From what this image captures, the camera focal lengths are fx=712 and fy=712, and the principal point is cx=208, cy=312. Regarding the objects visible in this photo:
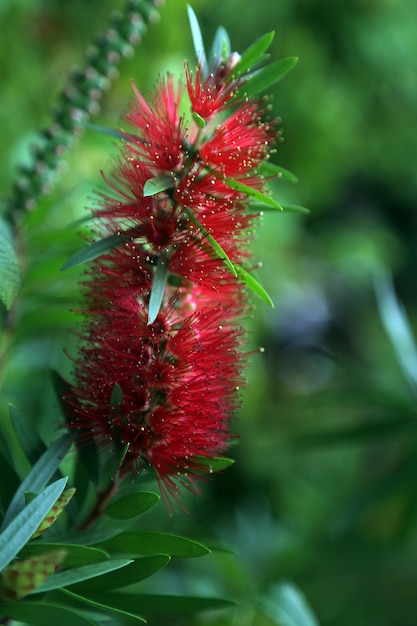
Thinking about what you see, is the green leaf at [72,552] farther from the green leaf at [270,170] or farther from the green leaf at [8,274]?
the green leaf at [270,170]

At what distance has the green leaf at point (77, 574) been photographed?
361mm

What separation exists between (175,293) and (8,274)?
10 centimetres

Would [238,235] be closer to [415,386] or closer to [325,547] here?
[415,386]

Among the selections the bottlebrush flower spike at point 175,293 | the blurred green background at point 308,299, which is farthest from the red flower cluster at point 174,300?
the blurred green background at point 308,299

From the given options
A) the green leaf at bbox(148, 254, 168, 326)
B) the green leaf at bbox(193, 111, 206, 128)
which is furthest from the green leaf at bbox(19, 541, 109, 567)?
the green leaf at bbox(193, 111, 206, 128)

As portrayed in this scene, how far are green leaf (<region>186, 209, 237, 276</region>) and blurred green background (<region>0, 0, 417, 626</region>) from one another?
0.20 m

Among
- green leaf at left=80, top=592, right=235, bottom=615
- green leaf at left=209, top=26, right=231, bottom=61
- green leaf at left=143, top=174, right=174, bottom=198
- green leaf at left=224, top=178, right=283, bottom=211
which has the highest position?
green leaf at left=209, top=26, right=231, bottom=61

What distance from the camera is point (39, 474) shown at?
0.40m

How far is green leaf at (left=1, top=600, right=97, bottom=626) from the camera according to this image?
350 millimetres

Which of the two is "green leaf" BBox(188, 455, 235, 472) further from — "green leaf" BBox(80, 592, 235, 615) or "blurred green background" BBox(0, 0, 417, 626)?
"blurred green background" BBox(0, 0, 417, 626)

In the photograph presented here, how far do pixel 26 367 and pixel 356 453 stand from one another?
709 mm

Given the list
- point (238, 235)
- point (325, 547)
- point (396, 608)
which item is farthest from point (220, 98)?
point (396, 608)

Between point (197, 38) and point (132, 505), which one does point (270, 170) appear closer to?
point (197, 38)

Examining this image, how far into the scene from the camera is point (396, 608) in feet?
3.42
